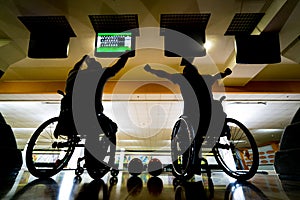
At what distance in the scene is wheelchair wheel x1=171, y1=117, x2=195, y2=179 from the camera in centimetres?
171

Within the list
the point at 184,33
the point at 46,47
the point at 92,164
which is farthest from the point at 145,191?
the point at 46,47

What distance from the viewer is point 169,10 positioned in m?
2.52

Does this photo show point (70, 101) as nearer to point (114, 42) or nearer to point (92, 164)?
point (92, 164)

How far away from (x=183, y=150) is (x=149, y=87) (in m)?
2.95

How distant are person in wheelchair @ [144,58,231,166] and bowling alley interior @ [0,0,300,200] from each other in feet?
0.03

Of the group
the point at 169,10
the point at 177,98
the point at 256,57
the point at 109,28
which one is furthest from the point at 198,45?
the point at 177,98

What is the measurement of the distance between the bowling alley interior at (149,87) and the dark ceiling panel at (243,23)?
0.01m

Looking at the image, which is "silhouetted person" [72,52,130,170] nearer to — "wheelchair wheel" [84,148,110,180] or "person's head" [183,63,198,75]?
"wheelchair wheel" [84,148,110,180]

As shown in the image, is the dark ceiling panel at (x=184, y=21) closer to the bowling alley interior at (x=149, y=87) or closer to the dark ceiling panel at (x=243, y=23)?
the bowling alley interior at (x=149, y=87)

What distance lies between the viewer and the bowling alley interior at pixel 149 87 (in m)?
1.70

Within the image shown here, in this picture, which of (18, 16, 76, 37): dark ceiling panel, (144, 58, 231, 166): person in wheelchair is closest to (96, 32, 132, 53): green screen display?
(18, 16, 76, 37): dark ceiling panel

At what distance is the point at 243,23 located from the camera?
2.73m

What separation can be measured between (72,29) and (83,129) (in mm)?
1904

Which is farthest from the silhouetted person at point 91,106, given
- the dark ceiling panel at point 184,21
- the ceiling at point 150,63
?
the dark ceiling panel at point 184,21
